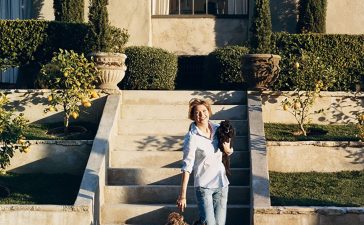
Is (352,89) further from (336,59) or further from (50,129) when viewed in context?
(50,129)

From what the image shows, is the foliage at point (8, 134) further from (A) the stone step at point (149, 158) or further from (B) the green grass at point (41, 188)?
(A) the stone step at point (149, 158)

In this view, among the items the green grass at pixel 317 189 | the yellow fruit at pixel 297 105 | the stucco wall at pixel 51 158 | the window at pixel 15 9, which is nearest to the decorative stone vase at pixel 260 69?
the yellow fruit at pixel 297 105

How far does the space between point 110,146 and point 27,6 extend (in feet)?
23.5

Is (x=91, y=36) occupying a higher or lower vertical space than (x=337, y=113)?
higher

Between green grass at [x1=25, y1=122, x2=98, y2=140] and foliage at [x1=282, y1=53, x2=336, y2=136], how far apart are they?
310 cm

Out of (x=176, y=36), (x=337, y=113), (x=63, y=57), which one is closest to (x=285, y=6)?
(x=176, y=36)

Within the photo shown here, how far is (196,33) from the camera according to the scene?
17594mm

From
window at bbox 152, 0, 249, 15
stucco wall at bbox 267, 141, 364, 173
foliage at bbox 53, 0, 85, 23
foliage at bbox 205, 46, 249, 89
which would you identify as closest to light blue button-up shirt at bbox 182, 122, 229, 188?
stucco wall at bbox 267, 141, 364, 173

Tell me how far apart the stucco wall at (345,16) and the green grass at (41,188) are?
7671 millimetres

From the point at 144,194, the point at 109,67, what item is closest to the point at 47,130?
the point at 109,67

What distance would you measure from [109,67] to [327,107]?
3.67 meters

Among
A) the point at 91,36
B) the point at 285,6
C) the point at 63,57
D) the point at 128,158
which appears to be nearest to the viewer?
the point at 128,158

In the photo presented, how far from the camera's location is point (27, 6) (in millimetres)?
17891

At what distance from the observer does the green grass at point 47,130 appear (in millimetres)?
12352
